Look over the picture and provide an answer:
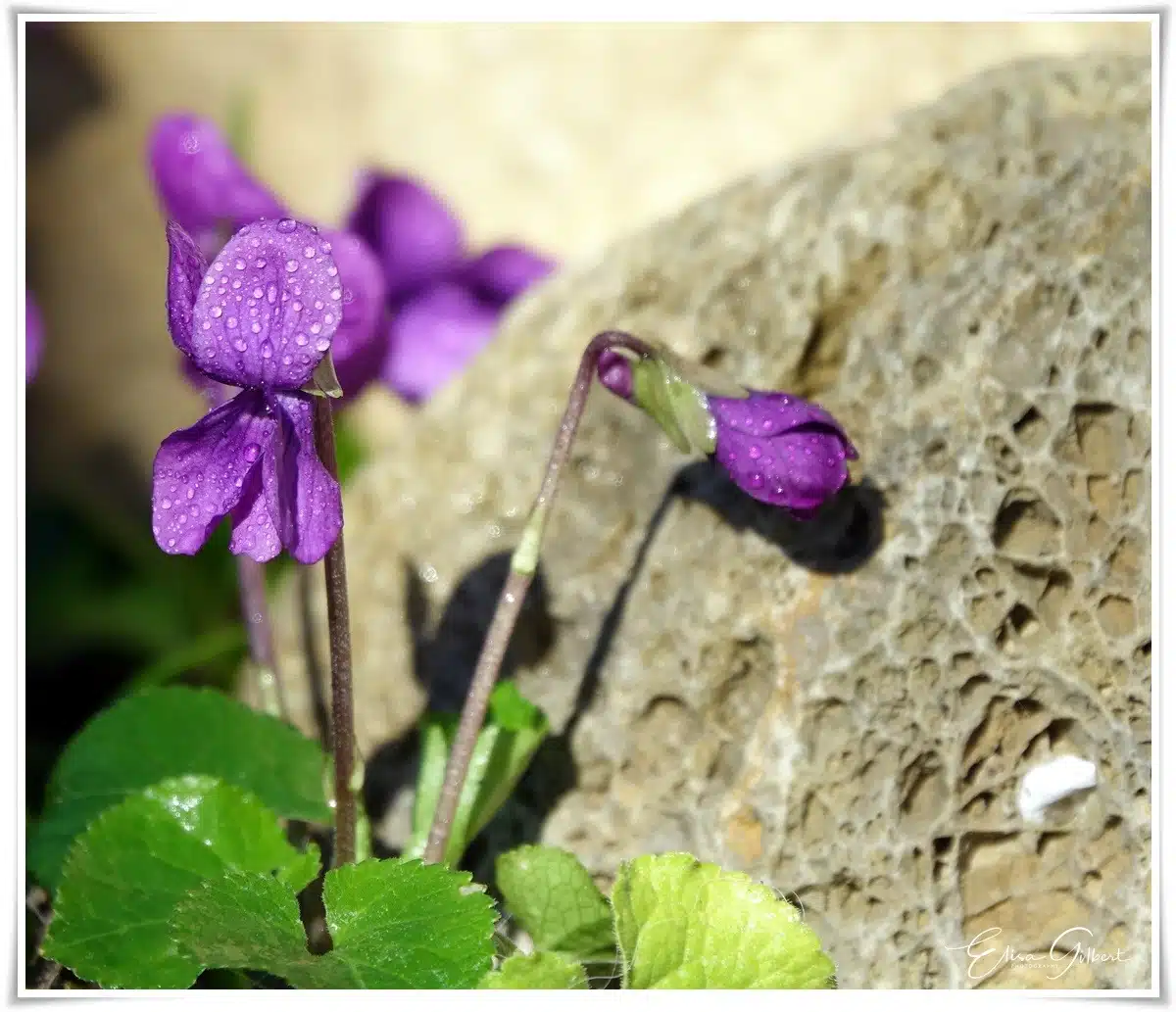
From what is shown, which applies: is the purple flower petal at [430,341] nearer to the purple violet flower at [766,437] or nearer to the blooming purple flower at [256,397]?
the purple violet flower at [766,437]

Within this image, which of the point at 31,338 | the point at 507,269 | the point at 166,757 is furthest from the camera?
the point at 507,269

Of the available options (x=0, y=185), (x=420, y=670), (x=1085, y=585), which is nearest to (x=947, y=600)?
(x=1085, y=585)

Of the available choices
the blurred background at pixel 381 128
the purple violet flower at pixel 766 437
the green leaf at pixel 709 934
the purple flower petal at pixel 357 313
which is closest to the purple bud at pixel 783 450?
the purple violet flower at pixel 766 437

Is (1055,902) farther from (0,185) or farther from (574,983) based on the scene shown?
(0,185)

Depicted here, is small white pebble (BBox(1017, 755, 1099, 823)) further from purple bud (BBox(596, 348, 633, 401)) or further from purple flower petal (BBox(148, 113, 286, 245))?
purple flower petal (BBox(148, 113, 286, 245))

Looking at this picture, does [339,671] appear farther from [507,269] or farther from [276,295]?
[507,269]

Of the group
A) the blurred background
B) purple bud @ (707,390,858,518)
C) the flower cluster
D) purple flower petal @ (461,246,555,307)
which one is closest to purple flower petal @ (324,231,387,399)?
the flower cluster

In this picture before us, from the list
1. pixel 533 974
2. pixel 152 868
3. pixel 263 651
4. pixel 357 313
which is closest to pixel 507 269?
pixel 357 313
